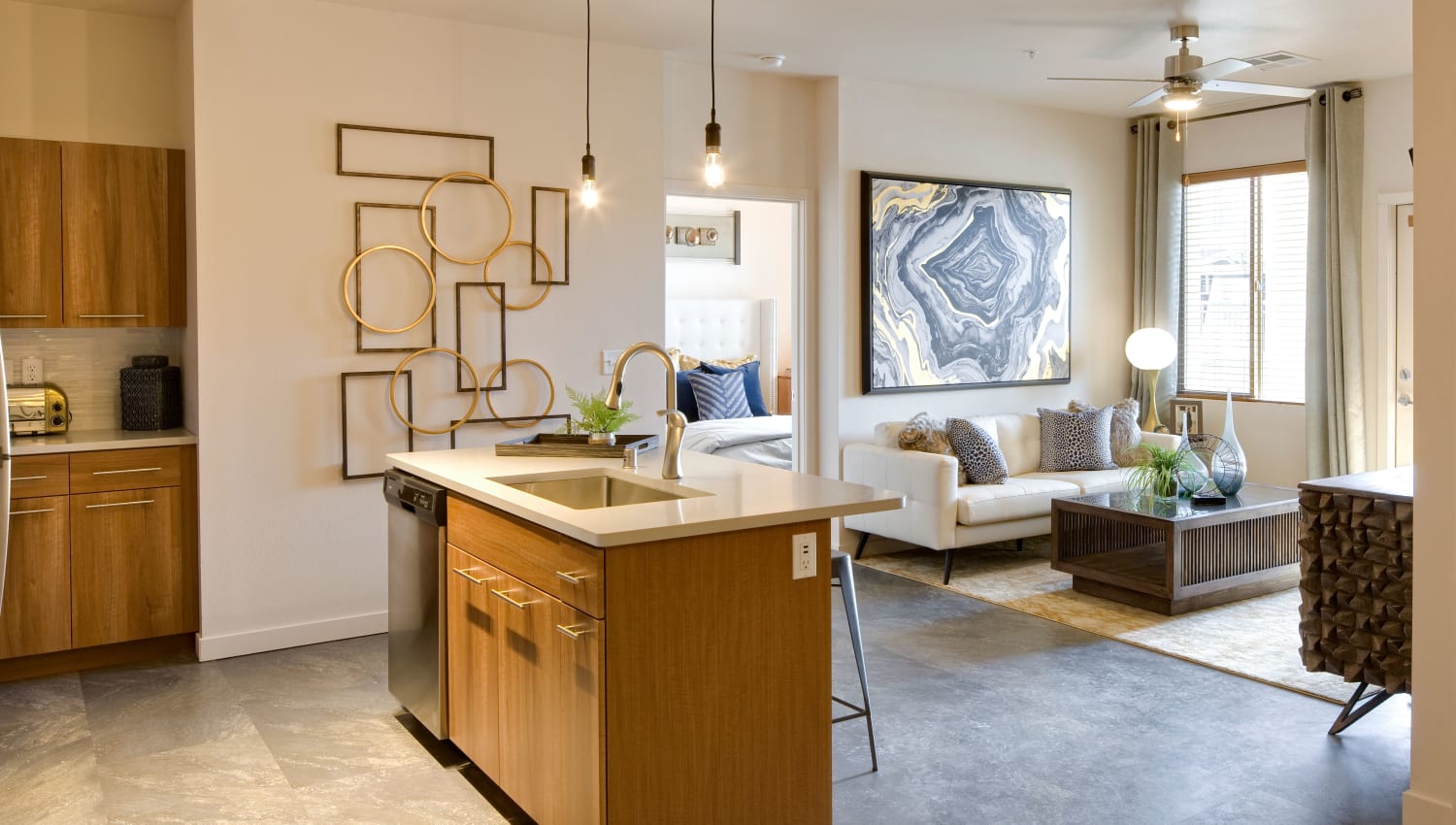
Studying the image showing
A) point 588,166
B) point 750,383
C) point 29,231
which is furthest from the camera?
point 750,383

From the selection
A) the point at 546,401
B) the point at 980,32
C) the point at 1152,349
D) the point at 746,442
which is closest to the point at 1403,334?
the point at 1152,349

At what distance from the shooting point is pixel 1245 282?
22.8ft

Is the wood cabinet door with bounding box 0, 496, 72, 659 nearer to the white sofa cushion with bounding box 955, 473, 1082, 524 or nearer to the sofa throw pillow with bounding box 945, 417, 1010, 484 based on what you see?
the white sofa cushion with bounding box 955, 473, 1082, 524

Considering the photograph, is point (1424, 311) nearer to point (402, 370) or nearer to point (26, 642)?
point (402, 370)

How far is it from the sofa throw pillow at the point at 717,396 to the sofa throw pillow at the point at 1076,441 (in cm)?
222

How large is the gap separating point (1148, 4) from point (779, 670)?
353 centimetres

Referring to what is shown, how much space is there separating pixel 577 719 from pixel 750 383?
562 cm

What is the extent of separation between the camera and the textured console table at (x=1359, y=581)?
10.7ft

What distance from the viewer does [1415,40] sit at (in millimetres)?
2795

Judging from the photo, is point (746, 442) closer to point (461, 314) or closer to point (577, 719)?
point (461, 314)

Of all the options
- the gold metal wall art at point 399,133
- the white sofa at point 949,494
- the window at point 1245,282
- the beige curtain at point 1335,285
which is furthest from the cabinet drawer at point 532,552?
the window at point 1245,282

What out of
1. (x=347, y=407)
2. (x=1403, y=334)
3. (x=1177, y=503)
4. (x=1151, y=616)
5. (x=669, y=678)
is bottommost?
(x=1151, y=616)

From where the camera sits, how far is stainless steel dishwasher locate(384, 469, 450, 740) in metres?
3.34

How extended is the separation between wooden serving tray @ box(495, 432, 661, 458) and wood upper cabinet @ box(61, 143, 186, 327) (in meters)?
1.90
